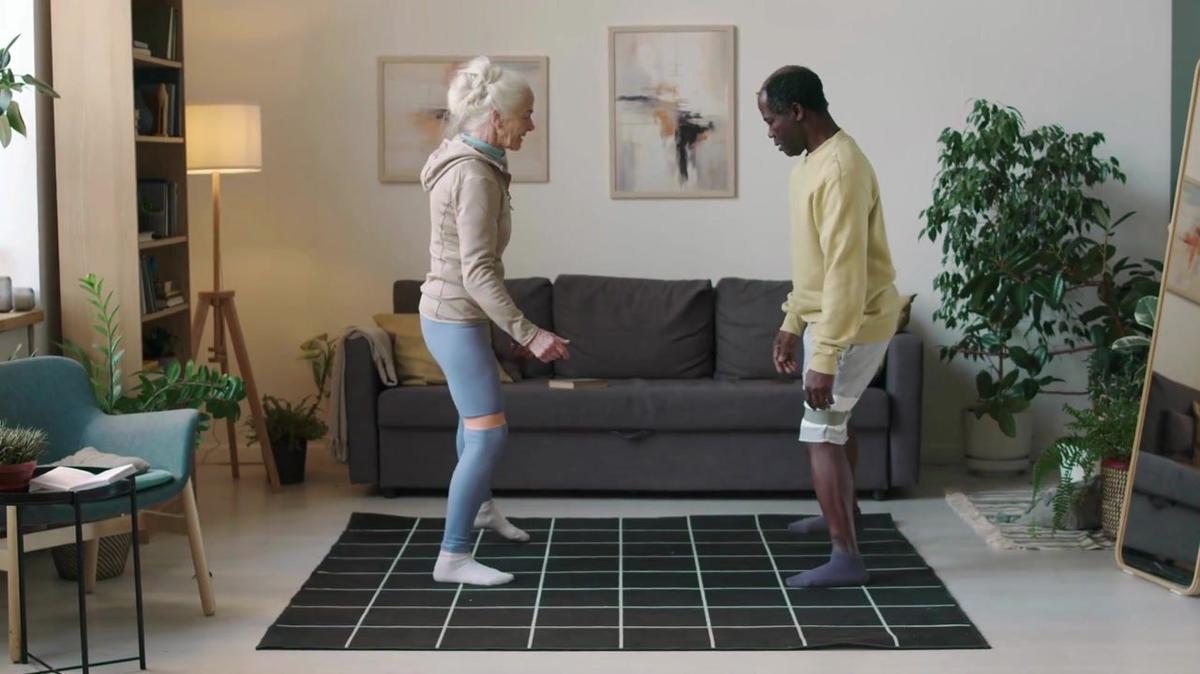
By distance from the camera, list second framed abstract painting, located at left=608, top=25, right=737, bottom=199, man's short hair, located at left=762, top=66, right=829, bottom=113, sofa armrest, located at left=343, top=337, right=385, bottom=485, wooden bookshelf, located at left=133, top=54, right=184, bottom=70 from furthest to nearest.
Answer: second framed abstract painting, located at left=608, top=25, right=737, bottom=199, sofa armrest, located at left=343, top=337, right=385, bottom=485, wooden bookshelf, located at left=133, top=54, right=184, bottom=70, man's short hair, located at left=762, top=66, right=829, bottom=113

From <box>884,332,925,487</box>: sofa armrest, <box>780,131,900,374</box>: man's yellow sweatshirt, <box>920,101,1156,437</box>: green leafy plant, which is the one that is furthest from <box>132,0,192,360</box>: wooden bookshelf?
<box>920,101,1156,437</box>: green leafy plant

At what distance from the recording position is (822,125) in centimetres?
420

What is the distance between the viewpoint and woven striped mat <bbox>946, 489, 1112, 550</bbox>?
4930 mm

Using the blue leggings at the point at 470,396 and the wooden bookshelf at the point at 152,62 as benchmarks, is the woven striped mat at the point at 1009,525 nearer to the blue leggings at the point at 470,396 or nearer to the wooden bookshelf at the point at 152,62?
the blue leggings at the point at 470,396

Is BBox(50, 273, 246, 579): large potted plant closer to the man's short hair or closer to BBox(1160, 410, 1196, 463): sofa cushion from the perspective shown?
the man's short hair

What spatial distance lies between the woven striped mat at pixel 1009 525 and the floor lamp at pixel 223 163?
280cm

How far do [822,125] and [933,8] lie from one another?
8.22 feet

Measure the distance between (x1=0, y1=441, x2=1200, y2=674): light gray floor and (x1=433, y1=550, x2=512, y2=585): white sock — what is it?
46 centimetres

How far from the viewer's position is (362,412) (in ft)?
18.9

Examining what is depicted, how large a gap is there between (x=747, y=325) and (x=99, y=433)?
9.44 feet

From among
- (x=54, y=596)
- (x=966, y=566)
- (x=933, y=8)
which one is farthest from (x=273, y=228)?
(x=966, y=566)

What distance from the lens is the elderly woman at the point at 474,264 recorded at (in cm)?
414

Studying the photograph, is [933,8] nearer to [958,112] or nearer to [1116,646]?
[958,112]

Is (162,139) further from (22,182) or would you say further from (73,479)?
(73,479)
